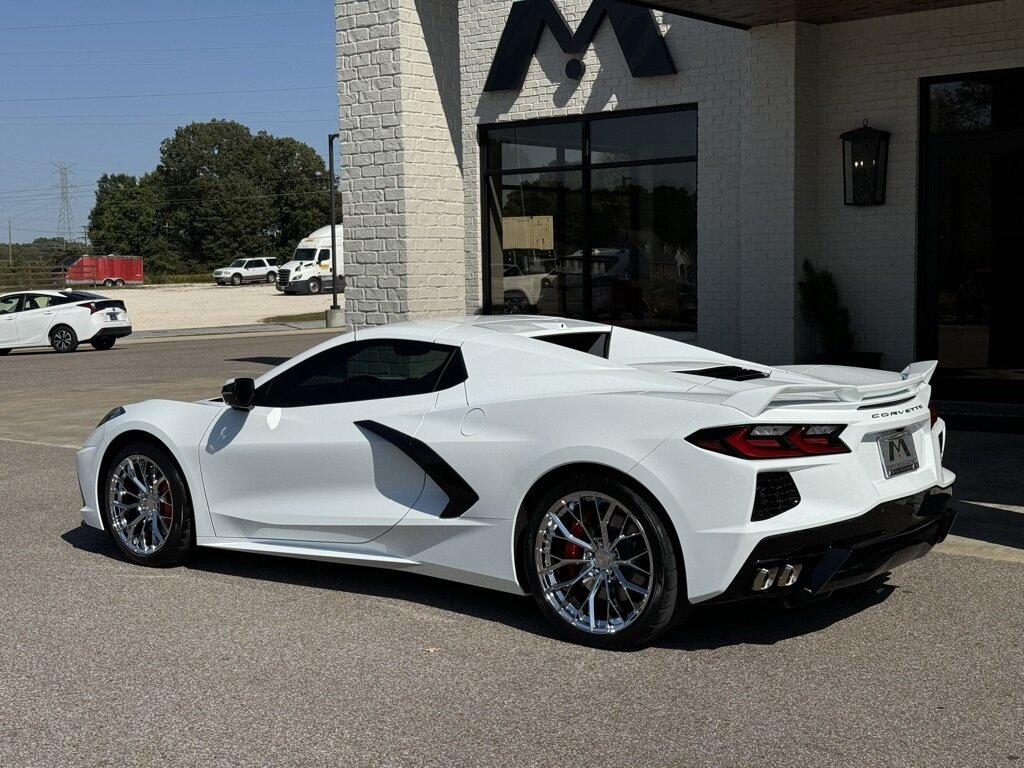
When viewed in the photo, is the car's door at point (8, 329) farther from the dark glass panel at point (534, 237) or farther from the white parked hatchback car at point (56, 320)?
the dark glass panel at point (534, 237)

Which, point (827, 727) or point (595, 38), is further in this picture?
point (595, 38)

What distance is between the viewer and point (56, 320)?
29156 millimetres

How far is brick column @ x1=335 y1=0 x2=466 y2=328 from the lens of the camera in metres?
13.2

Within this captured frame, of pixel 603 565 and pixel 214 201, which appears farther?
pixel 214 201

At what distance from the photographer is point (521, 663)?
518 centimetres

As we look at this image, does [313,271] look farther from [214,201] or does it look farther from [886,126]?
[214,201]

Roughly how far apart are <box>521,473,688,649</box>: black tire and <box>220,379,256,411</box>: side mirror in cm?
187

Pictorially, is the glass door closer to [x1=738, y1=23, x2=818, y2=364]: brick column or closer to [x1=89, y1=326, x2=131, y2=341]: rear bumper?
[x1=738, y1=23, x2=818, y2=364]: brick column

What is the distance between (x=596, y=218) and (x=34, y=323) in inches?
703

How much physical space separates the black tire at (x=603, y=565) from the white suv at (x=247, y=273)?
74.2 metres


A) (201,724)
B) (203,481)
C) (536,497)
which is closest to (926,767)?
(536,497)

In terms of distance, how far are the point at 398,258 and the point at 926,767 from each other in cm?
1001

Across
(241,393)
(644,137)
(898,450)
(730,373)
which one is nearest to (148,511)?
(241,393)

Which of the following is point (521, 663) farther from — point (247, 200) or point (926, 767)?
point (247, 200)
